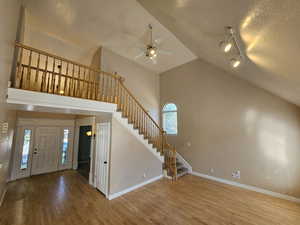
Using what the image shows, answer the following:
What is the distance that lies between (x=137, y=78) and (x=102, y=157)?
3943mm

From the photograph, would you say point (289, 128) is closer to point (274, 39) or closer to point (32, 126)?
point (274, 39)

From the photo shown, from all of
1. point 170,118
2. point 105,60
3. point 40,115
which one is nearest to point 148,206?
point 170,118

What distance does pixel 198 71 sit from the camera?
221 inches

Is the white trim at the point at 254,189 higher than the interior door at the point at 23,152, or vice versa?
the interior door at the point at 23,152

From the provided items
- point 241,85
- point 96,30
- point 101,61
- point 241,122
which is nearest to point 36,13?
point 96,30

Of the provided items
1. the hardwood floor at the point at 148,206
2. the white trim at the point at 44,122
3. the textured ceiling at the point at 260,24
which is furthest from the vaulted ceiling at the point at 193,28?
the white trim at the point at 44,122

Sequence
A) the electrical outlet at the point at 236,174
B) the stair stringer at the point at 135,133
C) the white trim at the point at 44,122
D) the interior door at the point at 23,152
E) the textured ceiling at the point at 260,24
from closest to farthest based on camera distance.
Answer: the textured ceiling at the point at 260,24, the stair stringer at the point at 135,133, the electrical outlet at the point at 236,174, the interior door at the point at 23,152, the white trim at the point at 44,122

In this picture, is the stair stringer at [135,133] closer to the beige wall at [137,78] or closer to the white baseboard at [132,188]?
the white baseboard at [132,188]

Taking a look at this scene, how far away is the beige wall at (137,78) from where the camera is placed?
5.31m

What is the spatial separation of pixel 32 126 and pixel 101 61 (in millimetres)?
3840

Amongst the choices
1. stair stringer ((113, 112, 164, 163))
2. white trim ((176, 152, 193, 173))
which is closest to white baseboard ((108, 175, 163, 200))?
stair stringer ((113, 112, 164, 163))

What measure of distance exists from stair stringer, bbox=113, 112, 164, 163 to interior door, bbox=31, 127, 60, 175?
388 cm

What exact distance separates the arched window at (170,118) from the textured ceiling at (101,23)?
8.39ft

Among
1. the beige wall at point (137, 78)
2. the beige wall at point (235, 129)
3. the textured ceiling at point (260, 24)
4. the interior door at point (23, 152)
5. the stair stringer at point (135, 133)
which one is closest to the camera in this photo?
the textured ceiling at point (260, 24)
